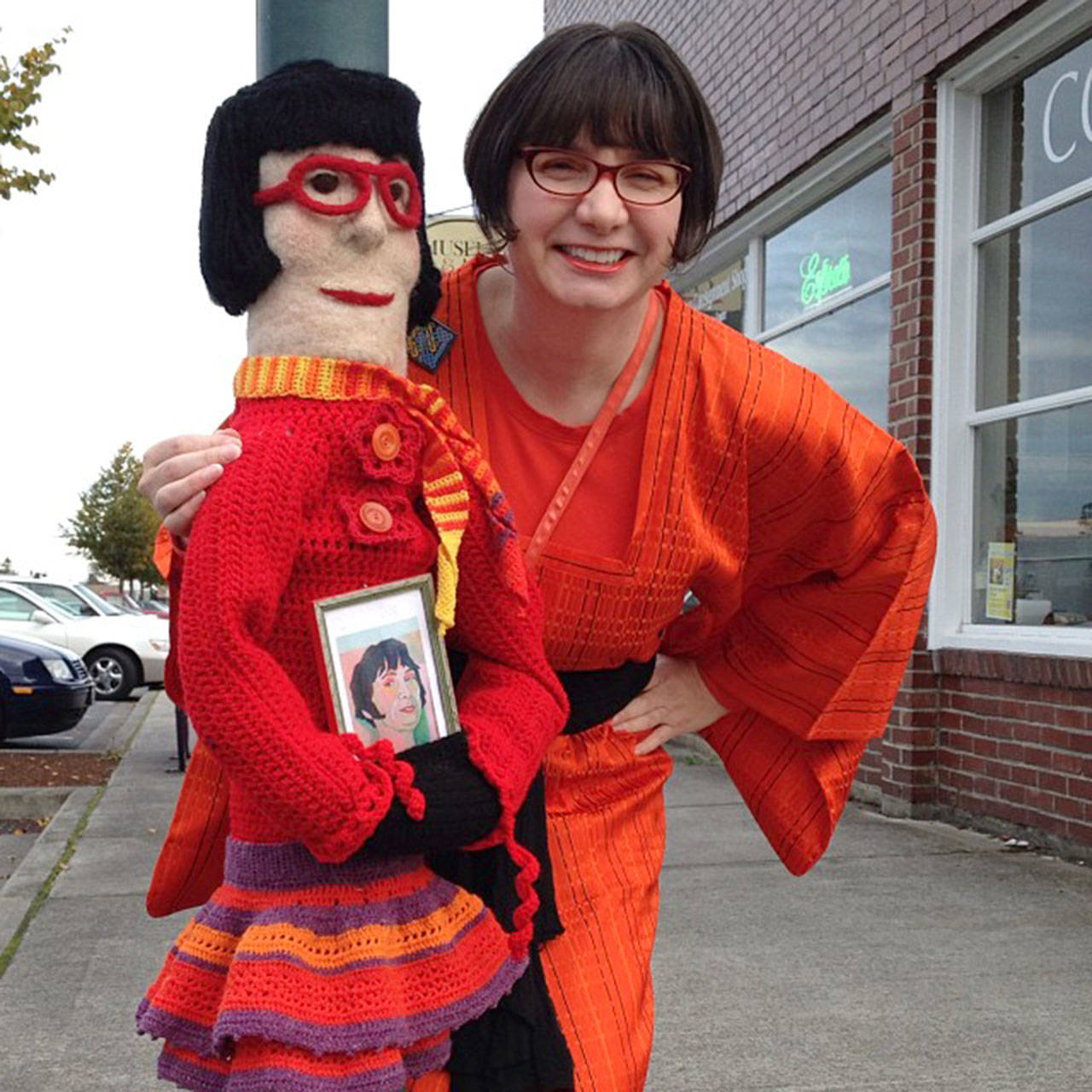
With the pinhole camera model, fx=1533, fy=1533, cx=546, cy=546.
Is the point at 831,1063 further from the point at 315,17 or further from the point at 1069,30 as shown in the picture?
the point at 1069,30

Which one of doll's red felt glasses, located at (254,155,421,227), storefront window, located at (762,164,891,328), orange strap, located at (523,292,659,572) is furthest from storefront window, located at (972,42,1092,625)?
doll's red felt glasses, located at (254,155,421,227)

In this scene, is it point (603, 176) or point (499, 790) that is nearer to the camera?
point (499, 790)

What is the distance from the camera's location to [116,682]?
18.1 meters

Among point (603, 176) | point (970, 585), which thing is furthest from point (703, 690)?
point (970, 585)

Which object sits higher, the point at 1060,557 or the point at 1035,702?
the point at 1060,557

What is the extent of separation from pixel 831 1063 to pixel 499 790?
2.65 meters

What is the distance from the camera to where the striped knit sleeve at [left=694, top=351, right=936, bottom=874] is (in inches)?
92.4

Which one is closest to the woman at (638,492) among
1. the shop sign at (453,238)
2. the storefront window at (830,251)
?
the storefront window at (830,251)

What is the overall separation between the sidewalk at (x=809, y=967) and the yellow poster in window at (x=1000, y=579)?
1004 millimetres

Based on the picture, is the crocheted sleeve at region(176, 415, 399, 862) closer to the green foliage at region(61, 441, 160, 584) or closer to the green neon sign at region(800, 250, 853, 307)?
the green neon sign at region(800, 250, 853, 307)

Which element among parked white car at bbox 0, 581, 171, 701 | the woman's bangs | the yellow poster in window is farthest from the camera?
parked white car at bbox 0, 581, 171, 701

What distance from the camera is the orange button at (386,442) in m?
1.74

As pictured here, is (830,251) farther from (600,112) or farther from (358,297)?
(358,297)

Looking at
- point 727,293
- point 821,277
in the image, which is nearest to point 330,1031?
point 821,277
